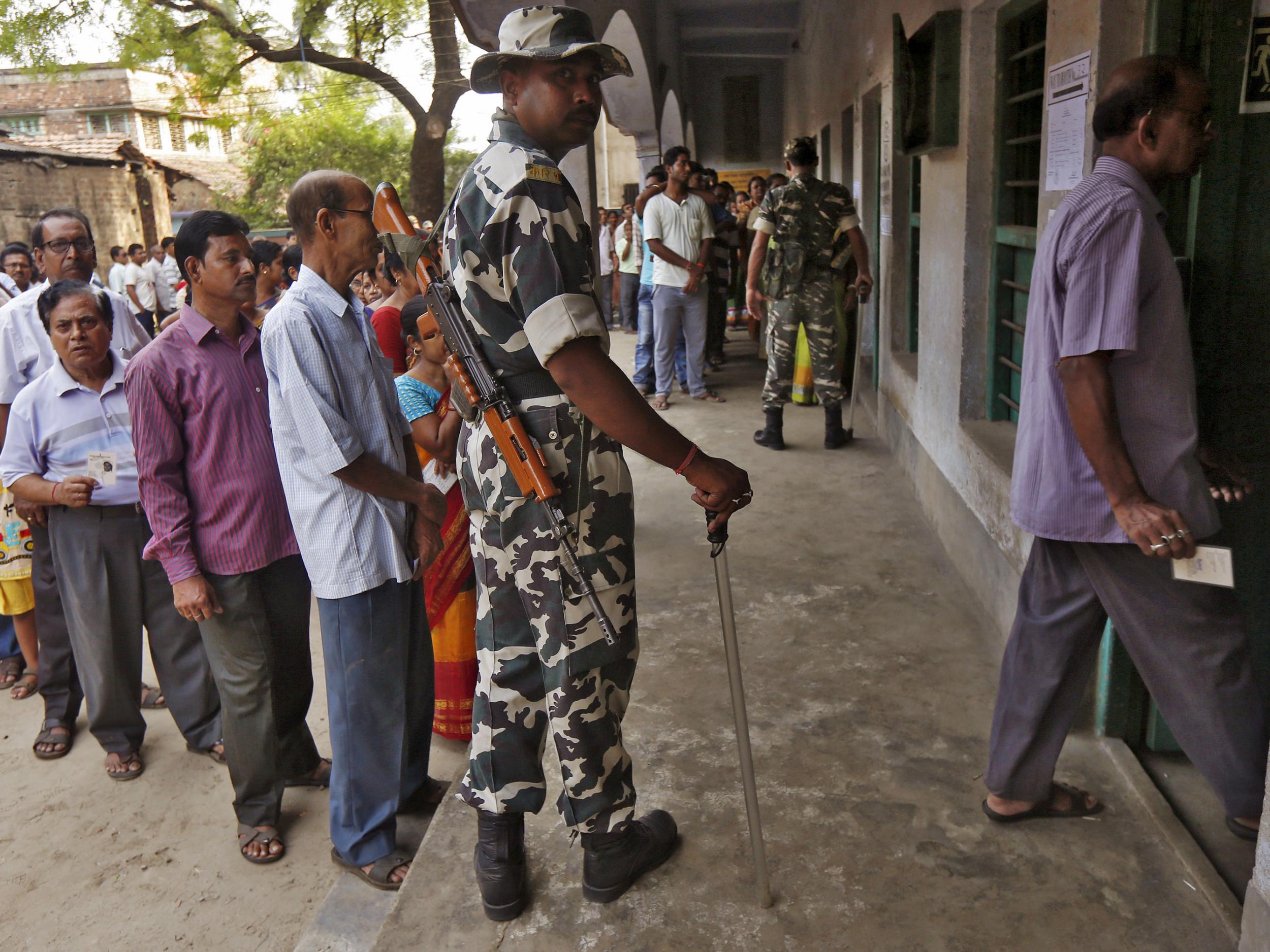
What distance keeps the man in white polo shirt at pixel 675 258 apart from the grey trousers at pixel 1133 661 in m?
5.36

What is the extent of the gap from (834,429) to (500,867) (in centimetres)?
444

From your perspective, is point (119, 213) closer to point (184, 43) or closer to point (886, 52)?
point (184, 43)

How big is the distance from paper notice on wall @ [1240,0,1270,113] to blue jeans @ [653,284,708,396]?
17.8 ft

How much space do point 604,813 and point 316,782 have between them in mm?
1478

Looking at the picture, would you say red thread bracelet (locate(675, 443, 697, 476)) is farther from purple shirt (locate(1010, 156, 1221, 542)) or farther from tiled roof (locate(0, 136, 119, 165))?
tiled roof (locate(0, 136, 119, 165))

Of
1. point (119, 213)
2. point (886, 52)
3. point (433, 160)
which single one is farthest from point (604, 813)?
point (119, 213)

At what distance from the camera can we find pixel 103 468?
10.6ft

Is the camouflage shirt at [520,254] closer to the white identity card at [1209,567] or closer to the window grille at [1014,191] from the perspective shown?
the white identity card at [1209,567]

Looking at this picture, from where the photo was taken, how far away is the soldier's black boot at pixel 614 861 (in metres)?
2.19

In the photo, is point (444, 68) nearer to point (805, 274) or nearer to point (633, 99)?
point (633, 99)

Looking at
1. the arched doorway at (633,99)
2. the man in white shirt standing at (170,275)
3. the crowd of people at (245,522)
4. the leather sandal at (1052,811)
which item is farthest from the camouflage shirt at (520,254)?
the man in white shirt standing at (170,275)

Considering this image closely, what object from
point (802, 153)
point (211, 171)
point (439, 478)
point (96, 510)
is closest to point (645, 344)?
point (802, 153)

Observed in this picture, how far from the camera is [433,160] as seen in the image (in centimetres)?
1602

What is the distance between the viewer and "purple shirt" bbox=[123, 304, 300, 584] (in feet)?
8.61
